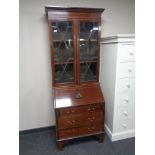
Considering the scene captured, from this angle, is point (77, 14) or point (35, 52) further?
point (35, 52)

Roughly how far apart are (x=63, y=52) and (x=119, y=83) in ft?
2.93

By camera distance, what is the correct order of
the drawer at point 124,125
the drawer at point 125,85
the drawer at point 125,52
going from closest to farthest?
the drawer at point 125,52 → the drawer at point 125,85 → the drawer at point 124,125

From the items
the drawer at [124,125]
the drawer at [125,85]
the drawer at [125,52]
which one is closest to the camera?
the drawer at [125,52]

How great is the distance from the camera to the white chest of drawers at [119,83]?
6.68 ft

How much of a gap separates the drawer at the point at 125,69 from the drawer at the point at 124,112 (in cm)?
49

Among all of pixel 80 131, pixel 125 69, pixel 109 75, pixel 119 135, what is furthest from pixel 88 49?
pixel 119 135

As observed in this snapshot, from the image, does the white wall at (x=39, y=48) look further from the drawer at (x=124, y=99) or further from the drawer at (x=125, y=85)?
the drawer at (x=124, y=99)

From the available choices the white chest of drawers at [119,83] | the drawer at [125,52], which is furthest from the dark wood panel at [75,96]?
the drawer at [125,52]

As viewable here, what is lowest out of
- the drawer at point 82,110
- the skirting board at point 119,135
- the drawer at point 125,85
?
the skirting board at point 119,135

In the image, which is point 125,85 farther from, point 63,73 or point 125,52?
point 63,73
